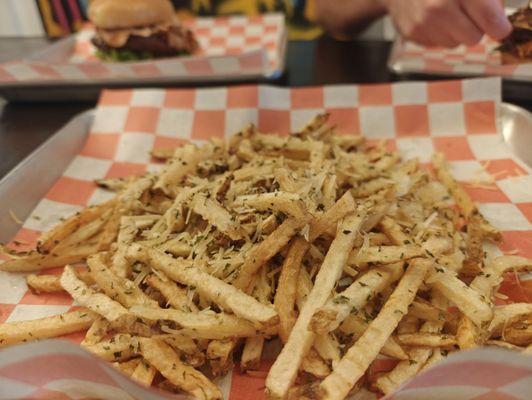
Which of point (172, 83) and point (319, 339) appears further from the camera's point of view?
point (172, 83)

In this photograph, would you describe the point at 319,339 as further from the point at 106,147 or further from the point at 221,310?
the point at 106,147

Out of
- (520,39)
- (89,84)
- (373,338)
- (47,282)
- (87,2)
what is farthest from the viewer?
(87,2)

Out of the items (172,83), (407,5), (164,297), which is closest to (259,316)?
(164,297)

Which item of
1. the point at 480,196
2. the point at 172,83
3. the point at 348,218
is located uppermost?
the point at 348,218

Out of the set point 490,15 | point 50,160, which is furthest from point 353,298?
point 490,15

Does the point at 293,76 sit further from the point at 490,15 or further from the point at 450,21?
the point at 490,15

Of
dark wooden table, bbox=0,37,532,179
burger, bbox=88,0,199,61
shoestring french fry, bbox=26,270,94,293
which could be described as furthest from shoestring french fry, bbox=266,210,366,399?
Answer: burger, bbox=88,0,199,61

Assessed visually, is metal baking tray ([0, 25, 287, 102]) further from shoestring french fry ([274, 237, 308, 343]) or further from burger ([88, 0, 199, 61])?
shoestring french fry ([274, 237, 308, 343])
